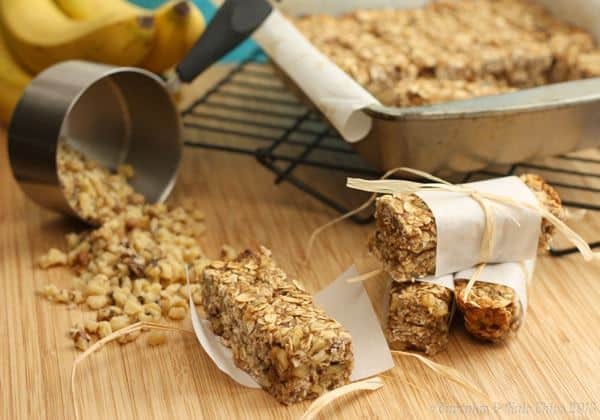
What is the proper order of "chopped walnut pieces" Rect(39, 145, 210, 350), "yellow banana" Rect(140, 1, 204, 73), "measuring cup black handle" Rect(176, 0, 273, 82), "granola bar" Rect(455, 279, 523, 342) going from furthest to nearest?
"yellow banana" Rect(140, 1, 204, 73), "measuring cup black handle" Rect(176, 0, 273, 82), "chopped walnut pieces" Rect(39, 145, 210, 350), "granola bar" Rect(455, 279, 523, 342)

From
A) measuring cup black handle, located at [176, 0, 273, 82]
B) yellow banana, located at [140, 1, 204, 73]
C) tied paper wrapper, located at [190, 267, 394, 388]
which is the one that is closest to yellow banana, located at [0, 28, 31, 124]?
yellow banana, located at [140, 1, 204, 73]

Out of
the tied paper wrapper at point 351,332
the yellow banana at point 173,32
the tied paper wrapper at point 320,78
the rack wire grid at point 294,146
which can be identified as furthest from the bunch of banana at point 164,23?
the tied paper wrapper at point 351,332

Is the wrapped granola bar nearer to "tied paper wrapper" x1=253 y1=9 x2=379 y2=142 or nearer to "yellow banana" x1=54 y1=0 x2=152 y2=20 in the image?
"tied paper wrapper" x1=253 y1=9 x2=379 y2=142

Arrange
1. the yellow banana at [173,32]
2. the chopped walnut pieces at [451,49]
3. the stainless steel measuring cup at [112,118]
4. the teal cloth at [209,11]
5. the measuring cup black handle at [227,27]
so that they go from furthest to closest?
the teal cloth at [209,11] < the yellow banana at [173,32] < the chopped walnut pieces at [451,49] < the measuring cup black handle at [227,27] < the stainless steel measuring cup at [112,118]

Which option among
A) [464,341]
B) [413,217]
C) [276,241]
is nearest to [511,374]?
[464,341]

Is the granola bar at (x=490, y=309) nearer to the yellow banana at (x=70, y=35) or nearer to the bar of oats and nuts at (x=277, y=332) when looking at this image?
the bar of oats and nuts at (x=277, y=332)

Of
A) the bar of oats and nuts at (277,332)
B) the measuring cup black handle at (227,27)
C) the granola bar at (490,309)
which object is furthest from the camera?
the measuring cup black handle at (227,27)
